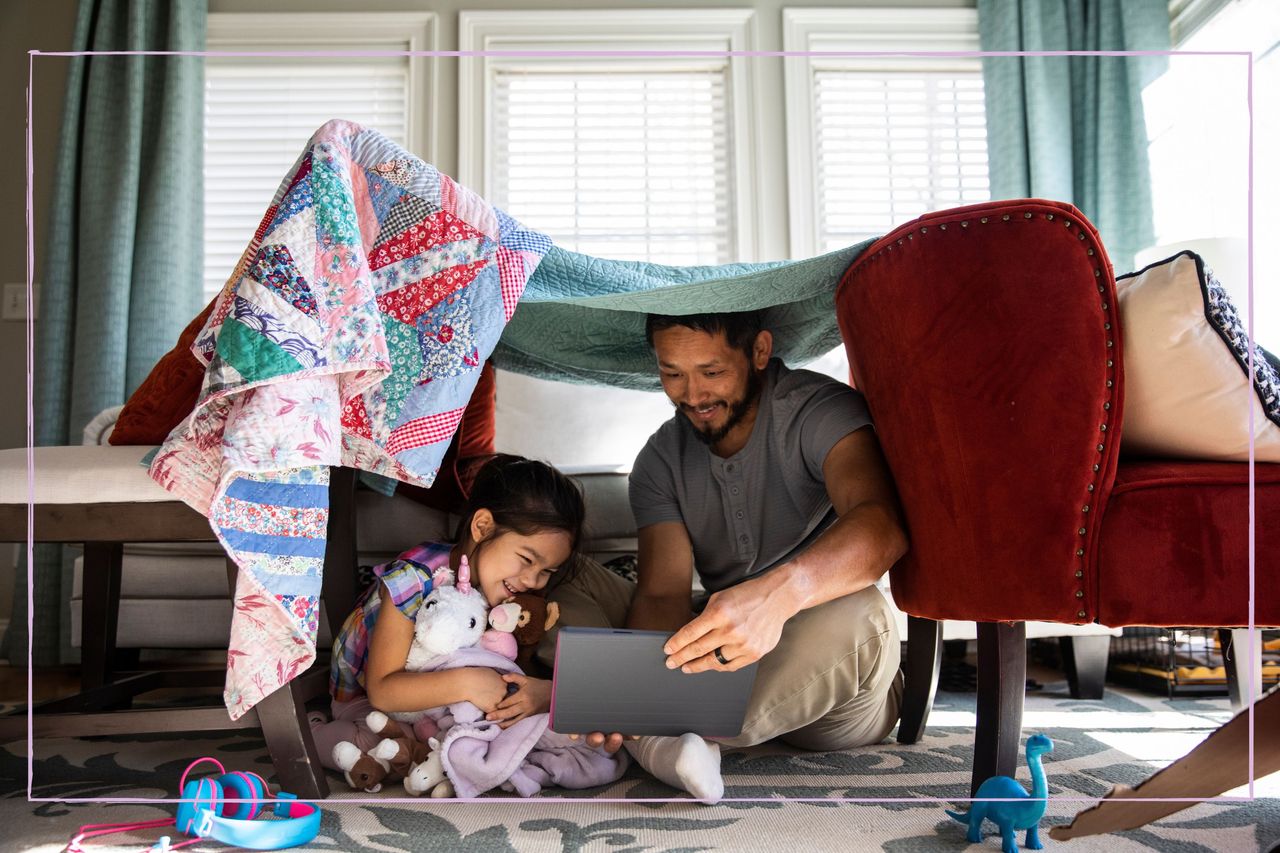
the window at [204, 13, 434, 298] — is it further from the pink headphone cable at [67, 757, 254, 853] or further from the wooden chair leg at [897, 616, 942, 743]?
the pink headphone cable at [67, 757, 254, 853]

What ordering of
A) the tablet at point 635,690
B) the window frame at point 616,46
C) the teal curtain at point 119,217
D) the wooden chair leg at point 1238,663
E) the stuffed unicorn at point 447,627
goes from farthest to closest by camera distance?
→ the window frame at point 616,46 → the teal curtain at point 119,217 → the wooden chair leg at point 1238,663 → the stuffed unicorn at point 447,627 → the tablet at point 635,690

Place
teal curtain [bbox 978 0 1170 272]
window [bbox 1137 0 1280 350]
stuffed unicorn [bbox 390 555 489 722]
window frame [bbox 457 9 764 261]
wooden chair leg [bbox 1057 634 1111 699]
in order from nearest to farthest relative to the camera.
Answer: stuffed unicorn [bbox 390 555 489 722] < wooden chair leg [bbox 1057 634 1111 699] < window [bbox 1137 0 1280 350] < teal curtain [bbox 978 0 1170 272] < window frame [bbox 457 9 764 261]

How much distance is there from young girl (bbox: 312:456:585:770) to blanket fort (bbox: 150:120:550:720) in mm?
193

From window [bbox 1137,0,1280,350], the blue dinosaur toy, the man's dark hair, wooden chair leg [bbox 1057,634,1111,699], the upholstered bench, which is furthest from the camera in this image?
window [bbox 1137,0,1280,350]

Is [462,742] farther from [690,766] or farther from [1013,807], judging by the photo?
[1013,807]

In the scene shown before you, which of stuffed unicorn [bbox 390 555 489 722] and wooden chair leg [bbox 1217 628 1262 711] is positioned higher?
stuffed unicorn [bbox 390 555 489 722]

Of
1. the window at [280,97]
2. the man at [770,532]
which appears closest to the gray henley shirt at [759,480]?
the man at [770,532]

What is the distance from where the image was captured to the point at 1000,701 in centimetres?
120

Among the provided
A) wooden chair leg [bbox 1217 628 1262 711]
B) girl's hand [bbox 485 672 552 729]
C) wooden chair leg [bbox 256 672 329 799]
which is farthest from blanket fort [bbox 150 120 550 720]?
wooden chair leg [bbox 1217 628 1262 711]

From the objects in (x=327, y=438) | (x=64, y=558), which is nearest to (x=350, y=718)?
(x=327, y=438)

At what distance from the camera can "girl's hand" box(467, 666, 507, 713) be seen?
1.35m

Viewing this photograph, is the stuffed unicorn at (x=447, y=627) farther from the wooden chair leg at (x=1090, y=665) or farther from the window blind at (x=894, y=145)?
the window blind at (x=894, y=145)

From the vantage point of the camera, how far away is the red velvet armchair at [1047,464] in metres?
1.07

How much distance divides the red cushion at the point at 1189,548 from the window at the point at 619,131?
252cm
